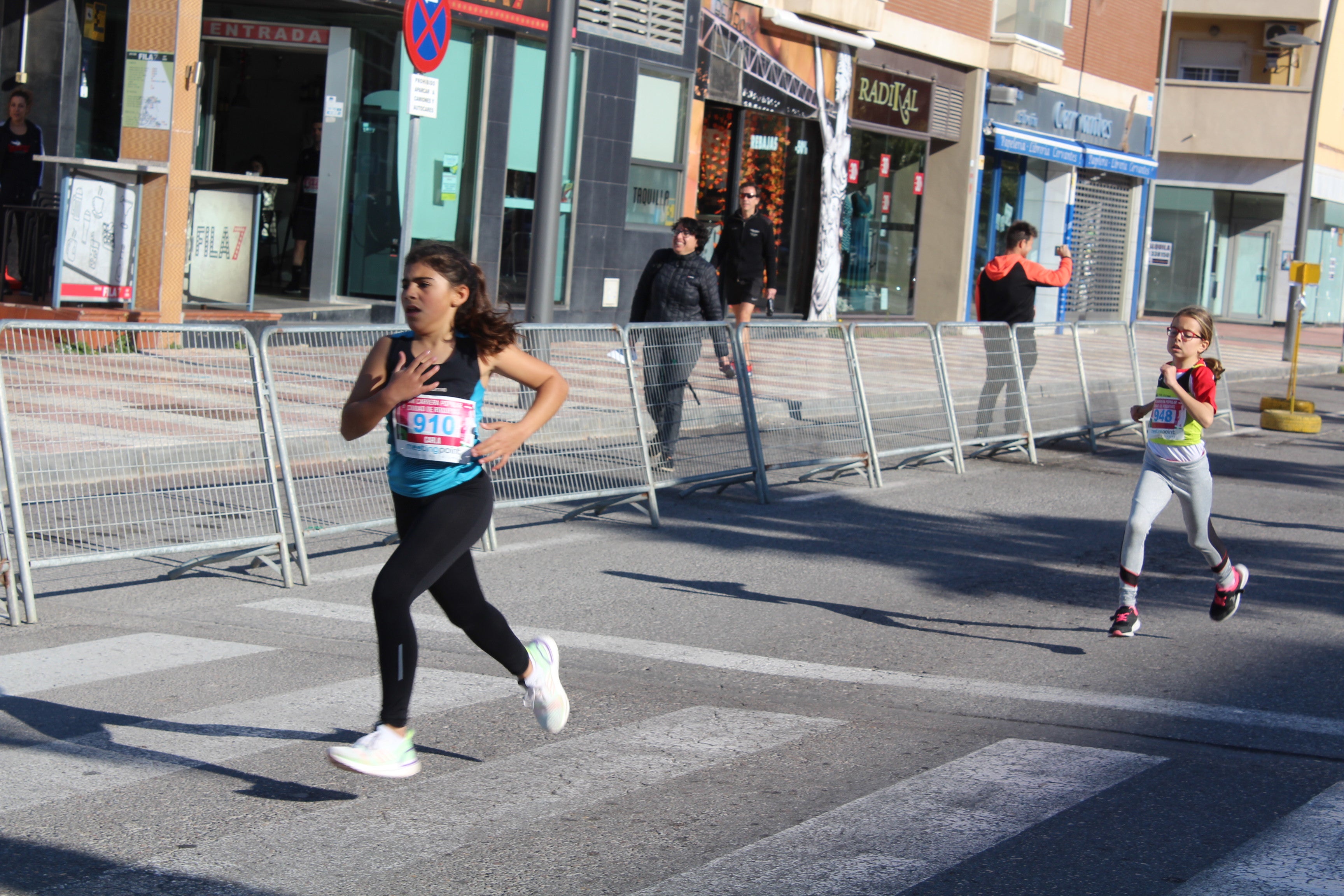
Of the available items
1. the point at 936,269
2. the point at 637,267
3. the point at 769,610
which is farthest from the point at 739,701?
the point at 936,269

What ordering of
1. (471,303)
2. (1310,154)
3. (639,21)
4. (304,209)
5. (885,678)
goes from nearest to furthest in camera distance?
(471,303) < (885,678) < (304,209) < (639,21) < (1310,154)

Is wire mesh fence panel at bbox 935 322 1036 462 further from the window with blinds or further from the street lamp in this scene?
the street lamp

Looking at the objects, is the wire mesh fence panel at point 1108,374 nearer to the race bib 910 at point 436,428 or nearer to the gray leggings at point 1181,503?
the gray leggings at point 1181,503

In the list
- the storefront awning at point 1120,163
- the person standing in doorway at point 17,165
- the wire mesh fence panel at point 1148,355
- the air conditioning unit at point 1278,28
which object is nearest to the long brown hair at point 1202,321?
the wire mesh fence panel at point 1148,355

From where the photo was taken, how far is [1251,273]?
43844 millimetres

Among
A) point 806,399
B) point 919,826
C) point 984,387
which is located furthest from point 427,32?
point 919,826

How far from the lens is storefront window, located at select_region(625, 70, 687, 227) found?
20.3m

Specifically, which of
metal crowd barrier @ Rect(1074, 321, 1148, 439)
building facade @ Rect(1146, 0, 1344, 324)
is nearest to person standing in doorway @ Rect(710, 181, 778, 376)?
metal crowd barrier @ Rect(1074, 321, 1148, 439)

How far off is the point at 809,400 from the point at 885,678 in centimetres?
513

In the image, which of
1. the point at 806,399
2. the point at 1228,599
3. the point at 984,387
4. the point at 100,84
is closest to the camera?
the point at 1228,599

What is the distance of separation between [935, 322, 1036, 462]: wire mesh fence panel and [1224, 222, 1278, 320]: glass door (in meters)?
33.9

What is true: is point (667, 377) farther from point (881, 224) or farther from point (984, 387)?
point (881, 224)

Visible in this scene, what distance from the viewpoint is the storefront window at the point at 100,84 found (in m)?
15.6

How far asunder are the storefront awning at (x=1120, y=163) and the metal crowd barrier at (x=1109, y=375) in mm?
17141
